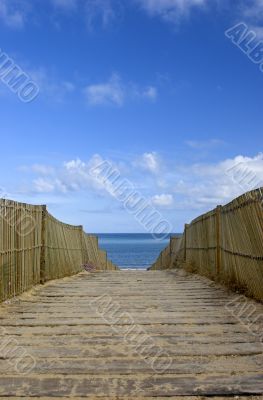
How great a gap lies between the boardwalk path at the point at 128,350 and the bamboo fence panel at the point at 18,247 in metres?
0.41

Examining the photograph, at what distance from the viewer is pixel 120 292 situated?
28.0ft

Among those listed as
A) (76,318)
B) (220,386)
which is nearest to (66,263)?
(76,318)

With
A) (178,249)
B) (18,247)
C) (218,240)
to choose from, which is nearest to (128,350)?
(18,247)

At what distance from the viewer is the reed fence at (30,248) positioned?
7.11m

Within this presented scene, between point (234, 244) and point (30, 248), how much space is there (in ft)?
11.6

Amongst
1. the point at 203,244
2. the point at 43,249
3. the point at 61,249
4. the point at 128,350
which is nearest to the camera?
the point at 128,350

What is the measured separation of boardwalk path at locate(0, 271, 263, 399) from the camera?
136 inches

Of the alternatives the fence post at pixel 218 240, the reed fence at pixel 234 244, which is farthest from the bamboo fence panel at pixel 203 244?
the fence post at pixel 218 240

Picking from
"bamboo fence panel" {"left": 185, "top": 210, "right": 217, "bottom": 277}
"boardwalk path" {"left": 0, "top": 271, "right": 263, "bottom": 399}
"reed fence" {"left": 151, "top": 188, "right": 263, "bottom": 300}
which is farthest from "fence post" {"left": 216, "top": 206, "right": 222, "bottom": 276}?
"boardwalk path" {"left": 0, "top": 271, "right": 263, "bottom": 399}

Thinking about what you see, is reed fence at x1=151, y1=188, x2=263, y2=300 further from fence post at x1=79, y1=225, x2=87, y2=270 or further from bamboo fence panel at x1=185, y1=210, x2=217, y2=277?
fence post at x1=79, y1=225, x2=87, y2=270

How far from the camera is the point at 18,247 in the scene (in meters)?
7.89

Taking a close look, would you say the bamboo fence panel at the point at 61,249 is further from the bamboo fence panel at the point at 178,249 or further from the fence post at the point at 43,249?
the bamboo fence panel at the point at 178,249

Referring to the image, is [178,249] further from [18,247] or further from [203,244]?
[18,247]

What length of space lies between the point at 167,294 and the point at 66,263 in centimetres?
537
